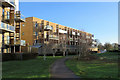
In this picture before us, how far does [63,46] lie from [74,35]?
84.0 ft

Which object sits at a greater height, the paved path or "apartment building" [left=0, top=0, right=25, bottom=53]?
"apartment building" [left=0, top=0, right=25, bottom=53]

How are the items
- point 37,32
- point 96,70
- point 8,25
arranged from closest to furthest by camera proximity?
point 96,70
point 8,25
point 37,32

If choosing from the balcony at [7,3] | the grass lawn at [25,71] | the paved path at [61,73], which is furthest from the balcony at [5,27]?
the paved path at [61,73]

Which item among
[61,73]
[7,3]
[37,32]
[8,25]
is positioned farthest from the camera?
[37,32]

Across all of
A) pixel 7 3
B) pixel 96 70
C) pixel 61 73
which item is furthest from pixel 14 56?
pixel 96 70

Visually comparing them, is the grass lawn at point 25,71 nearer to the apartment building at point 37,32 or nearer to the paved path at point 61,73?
the paved path at point 61,73

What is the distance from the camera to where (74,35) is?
200 feet

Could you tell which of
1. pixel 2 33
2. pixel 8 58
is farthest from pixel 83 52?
pixel 2 33

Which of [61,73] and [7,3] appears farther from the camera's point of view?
[7,3]

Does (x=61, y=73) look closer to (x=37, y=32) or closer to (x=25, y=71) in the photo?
(x=25, y=71)

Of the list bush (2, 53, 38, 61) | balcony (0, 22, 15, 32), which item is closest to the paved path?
bush (2, 53, 38, 61)

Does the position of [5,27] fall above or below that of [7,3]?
below

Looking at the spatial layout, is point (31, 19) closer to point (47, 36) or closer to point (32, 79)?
point (47, 36)

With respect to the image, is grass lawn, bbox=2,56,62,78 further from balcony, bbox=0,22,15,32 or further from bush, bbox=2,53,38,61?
balcony, bbox=0,22,15,32
